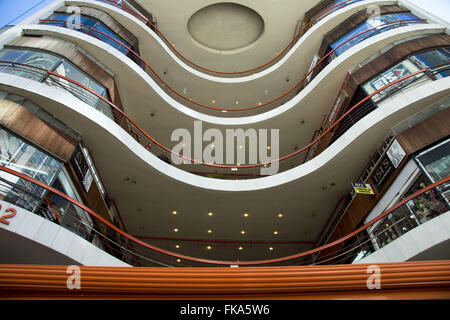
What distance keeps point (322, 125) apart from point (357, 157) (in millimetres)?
4401

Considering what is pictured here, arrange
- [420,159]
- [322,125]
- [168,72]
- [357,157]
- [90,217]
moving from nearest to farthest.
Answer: [420,159] → [90,217] → [357,157] → [322,125] → [168,72]

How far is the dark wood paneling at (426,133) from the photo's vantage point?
7.67 m

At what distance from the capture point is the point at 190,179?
1023 cm

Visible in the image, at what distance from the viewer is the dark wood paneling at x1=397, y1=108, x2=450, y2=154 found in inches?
302

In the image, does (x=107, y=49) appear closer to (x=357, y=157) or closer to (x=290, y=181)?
(x=290, y=181)

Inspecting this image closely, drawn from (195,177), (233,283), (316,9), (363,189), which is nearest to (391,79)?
(363,189)

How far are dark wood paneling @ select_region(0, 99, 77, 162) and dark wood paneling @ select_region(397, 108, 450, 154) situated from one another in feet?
29.9

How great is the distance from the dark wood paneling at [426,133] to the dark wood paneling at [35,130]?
9.11 metres

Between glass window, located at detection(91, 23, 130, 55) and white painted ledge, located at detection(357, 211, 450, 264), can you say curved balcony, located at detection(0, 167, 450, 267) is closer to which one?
white painted ledge, located at detection(357, 211, 450, 264)

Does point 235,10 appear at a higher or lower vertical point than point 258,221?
higher

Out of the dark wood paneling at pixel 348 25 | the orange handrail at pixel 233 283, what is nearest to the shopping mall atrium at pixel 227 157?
the orange handrail at pixel 233 283

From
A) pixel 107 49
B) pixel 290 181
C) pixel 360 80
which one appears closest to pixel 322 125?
pixel 360 80
